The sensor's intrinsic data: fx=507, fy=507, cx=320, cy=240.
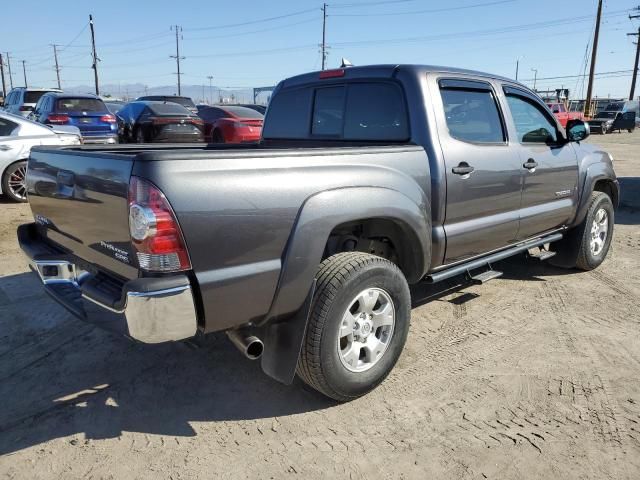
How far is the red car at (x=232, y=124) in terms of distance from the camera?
42.0 feet

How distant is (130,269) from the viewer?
235cm

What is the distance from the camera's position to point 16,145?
7988 millimetres

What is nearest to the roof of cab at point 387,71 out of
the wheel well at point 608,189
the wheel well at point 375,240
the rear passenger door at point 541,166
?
the rear passenger door at point 541,166

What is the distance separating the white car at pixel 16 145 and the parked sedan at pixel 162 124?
17.1ft

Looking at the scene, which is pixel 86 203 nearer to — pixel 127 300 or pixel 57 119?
pixel 127 300

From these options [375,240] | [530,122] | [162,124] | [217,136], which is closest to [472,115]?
[530,122]

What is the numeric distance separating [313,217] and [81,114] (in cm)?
1193

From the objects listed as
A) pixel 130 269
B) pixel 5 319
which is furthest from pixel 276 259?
pixel 5 319

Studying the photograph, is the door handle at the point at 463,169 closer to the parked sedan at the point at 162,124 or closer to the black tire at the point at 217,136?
the black tire at the point at 217,136

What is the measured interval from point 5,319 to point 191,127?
410 inches

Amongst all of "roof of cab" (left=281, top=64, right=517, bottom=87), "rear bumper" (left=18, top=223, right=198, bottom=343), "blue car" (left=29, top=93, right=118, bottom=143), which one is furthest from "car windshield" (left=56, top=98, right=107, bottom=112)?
"rear bumper" (left=18, top=223, right=198, bottom=343)

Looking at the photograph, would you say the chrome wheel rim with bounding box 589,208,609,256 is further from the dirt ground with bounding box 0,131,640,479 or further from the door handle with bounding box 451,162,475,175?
the door handle with bounding box 451,162,475,175

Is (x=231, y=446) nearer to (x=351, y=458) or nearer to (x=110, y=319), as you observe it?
(x=351, y=458)

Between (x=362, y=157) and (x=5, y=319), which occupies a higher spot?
(x=362, y=157)
